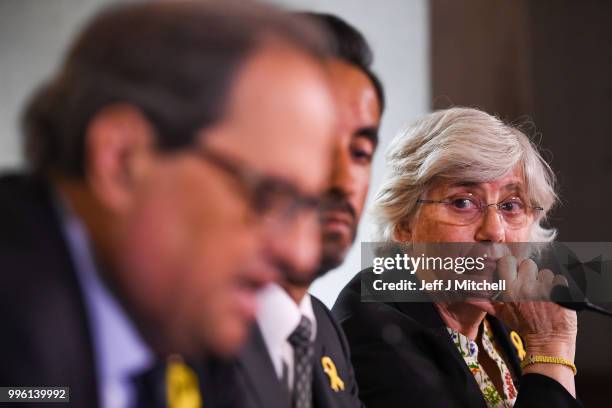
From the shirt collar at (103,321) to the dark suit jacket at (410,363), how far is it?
868mm

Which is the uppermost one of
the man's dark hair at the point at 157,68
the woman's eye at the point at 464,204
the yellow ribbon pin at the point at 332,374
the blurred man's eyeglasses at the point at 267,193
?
the man's dark hair at the point at 157,68

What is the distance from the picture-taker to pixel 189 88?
53 cm

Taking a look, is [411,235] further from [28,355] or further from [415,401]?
[28,355]

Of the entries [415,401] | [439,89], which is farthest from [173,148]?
[439,89]

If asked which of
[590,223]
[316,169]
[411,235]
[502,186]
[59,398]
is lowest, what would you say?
[590,223]

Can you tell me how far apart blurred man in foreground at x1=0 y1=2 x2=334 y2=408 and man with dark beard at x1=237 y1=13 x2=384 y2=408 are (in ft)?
1.12

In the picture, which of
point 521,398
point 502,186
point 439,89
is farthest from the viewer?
point 439,89

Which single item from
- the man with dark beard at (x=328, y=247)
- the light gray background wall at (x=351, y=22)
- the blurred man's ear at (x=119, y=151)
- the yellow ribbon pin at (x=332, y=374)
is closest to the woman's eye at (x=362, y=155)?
the man with dark beard at (x=328, y=247)

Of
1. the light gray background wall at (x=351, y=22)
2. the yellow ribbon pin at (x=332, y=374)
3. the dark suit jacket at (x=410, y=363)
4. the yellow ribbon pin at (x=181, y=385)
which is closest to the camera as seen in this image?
the yellow ribbon pin at (x=181, y=385)

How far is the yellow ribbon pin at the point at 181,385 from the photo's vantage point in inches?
26.0

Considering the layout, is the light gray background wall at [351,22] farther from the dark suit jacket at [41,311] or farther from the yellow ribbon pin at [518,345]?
the yellow ribbon pin at [518,345]

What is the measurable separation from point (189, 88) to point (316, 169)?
0.13 m

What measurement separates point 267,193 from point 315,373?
54 centimetres

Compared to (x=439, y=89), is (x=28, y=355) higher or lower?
higher
